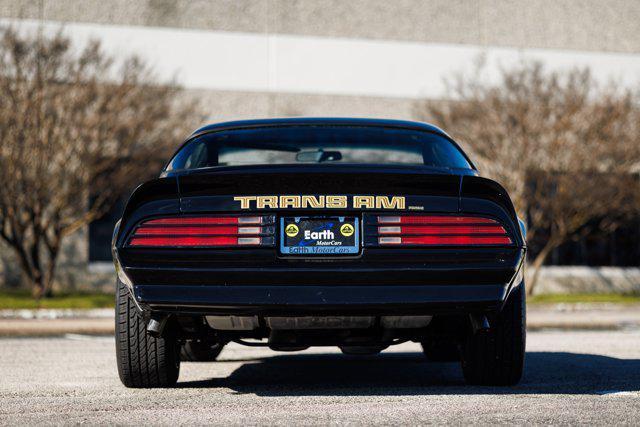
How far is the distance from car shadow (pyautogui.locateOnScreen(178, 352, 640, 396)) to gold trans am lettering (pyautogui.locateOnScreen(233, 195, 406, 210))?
3.85ft

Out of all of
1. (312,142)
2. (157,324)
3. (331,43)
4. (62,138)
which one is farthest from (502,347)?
(331,43)

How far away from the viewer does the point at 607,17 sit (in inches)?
1000

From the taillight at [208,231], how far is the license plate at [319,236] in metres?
0.09

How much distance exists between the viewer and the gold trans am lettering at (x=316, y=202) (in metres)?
4.70

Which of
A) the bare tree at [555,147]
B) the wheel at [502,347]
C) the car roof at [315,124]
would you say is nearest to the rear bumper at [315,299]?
the wheel at [502,347]

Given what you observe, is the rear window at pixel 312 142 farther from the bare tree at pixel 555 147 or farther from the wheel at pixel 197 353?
the bare tree at pixel 555 147

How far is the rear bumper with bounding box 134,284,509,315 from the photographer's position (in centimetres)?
468

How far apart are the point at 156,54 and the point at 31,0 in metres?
3.04

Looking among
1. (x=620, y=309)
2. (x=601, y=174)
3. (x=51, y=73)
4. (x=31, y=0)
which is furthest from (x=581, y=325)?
(x=31, y=0)

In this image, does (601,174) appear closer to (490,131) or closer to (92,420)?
(490,131)

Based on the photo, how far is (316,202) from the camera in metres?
4.71

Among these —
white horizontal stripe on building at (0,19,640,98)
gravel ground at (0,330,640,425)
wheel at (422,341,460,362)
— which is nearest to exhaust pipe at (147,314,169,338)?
gravel ground at (0,330,640,425)

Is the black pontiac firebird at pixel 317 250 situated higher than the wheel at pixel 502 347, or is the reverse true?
the black pontiac firebird at pixel 317 250

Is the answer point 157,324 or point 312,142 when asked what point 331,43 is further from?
point 157,324
